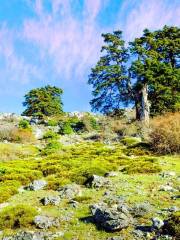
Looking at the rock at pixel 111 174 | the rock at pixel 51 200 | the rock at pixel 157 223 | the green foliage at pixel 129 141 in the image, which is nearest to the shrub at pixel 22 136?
the green foliage at pixel 129 141

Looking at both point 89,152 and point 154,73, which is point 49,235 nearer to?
point 89,152

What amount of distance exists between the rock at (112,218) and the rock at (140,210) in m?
0.49

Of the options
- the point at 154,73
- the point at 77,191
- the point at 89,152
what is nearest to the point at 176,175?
the point at 77,191

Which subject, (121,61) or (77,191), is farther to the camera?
(121,61)

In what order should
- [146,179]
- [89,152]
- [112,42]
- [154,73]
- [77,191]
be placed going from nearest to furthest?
[77,191] < [146,179] < [89,152] < [154,73] < [112,42]

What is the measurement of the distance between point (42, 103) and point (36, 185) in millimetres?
51866

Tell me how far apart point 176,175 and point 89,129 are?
30.6 metres

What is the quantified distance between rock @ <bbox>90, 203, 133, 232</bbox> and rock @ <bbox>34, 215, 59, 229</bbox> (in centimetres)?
118

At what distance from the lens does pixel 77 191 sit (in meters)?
16.2

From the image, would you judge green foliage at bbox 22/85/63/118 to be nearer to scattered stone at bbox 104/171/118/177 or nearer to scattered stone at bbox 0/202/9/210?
scattered stone at bbox 104/171/118/177

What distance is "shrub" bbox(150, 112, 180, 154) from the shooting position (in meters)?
27.3

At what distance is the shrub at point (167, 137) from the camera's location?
89.7 ft

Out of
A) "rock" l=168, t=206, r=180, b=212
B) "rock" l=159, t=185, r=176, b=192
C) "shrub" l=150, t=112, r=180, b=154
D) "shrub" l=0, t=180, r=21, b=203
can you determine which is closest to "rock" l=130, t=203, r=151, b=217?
"rock" l=168, t=206, r=180, b=212

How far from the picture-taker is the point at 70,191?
16.1m
